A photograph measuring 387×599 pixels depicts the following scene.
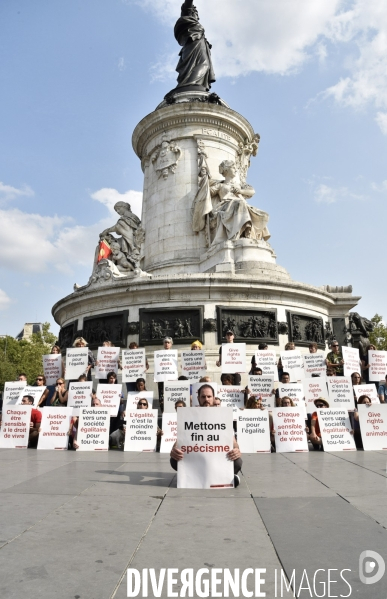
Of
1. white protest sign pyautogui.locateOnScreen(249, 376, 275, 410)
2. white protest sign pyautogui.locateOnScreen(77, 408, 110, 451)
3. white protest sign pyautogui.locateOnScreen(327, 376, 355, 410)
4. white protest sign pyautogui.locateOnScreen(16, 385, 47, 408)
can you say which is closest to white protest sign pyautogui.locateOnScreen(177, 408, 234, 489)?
white protest sign pyautogui.locateOnScreen(77, 408, 110, 451)

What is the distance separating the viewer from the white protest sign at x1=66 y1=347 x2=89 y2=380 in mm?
12938

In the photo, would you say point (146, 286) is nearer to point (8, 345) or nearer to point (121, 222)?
point (121, 222)

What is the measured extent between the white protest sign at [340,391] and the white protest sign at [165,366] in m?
3.94

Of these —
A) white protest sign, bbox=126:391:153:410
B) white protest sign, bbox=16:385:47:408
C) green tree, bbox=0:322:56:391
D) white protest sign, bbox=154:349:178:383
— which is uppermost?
green tree, bbox=0:322:56:391

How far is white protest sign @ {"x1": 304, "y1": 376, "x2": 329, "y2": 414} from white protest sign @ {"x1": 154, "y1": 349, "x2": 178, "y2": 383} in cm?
335

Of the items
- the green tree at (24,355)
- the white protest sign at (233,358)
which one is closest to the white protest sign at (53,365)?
the white protest sign at (233,358)

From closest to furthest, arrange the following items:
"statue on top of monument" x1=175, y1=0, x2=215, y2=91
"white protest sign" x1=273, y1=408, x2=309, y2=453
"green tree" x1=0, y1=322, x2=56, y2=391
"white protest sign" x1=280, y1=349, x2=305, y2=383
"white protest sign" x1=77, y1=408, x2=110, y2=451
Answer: "white protest sign" x1=273, y1=408, x2=309, y2=453 < "white protest sign" x1=77, y1=408, x2=110, y2=451 < "white protest sign" x1=280, y1=349, x2=305, y2=383 < "statue on top of monument" x1=175, y1=0, x2=215, y2=91 < "green tree" x1=0, y1=322, x2=56, y2=391

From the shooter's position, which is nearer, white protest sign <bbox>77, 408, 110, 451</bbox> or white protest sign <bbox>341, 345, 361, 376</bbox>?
white protest sign <bbox>77, 408, 110, 451</bbox>

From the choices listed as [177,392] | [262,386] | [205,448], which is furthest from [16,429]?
[205,448]

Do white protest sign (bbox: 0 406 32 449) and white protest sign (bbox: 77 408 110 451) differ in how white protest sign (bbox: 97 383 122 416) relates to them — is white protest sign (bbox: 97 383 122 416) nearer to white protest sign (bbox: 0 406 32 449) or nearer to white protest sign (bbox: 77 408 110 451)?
white protest sign (bbox: 77 408 110 451)

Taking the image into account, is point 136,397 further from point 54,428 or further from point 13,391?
point 13,391

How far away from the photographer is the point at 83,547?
10.8ft

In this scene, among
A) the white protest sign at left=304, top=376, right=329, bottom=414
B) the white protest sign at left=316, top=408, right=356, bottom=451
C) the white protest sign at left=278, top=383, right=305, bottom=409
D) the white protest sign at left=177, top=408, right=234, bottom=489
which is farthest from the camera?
the white protest sign at left=304, top=376, right=329, bottom=414

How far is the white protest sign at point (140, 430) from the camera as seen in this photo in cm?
937
